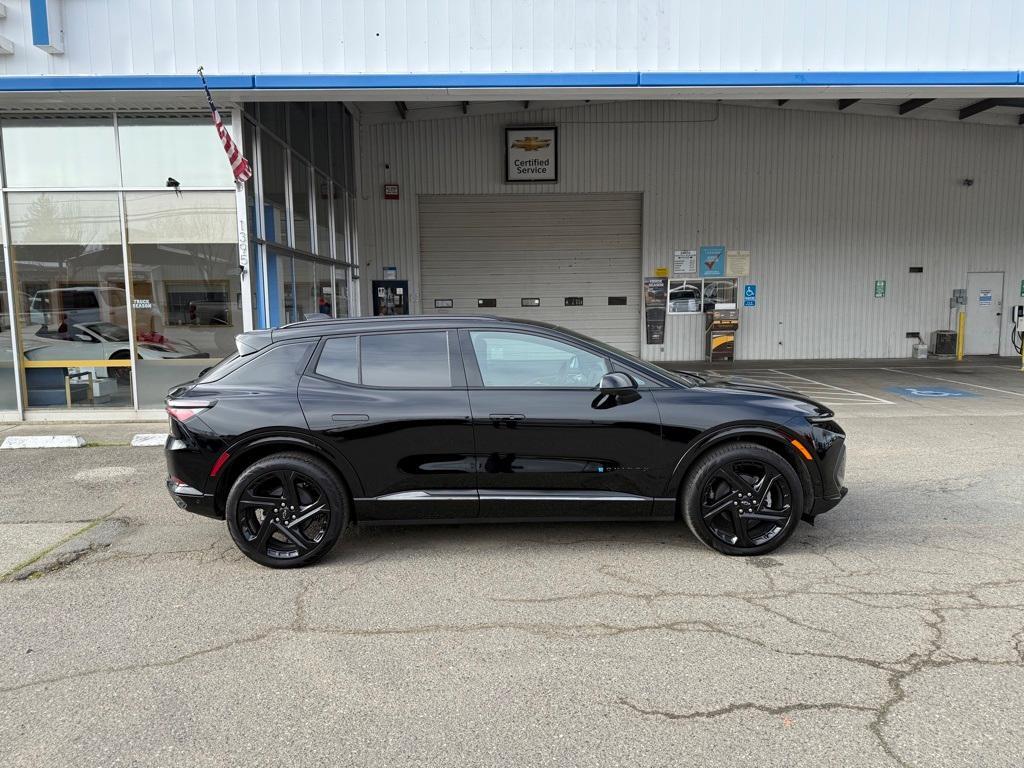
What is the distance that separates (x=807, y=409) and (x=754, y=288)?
13.7m

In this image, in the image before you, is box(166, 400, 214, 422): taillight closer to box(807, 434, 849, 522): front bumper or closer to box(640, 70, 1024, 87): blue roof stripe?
box(807, 434, 849, 522): front bumper

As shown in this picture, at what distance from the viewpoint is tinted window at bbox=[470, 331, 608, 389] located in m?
4.54

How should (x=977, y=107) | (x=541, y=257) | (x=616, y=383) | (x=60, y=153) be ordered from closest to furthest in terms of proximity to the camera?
(x=616, y=383), (x=60, y=153), (x=977, y=107), (x=541, y=257)

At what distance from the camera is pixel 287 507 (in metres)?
4.41

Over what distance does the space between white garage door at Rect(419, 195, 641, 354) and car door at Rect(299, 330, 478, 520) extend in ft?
42.2

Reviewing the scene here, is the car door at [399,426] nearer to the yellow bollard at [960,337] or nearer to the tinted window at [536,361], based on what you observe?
the tinted window at [536,361]

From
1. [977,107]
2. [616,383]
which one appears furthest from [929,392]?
[616,383]

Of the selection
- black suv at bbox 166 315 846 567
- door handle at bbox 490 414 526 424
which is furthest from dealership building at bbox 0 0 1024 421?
door handle at bbox 490 414 526 424

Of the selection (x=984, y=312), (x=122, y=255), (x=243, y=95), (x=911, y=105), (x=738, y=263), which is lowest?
(x=984, y=312)

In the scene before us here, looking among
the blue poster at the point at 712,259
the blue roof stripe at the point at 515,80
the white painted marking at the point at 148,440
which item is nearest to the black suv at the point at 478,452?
the white painted marking at the point at 148,440

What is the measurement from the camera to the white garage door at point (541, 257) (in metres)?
17.3

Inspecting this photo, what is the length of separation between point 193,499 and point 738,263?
15.5 metres

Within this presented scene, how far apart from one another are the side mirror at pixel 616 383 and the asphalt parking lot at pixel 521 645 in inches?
44.8

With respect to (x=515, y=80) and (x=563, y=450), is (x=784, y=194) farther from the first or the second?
(x=563, y=450)
